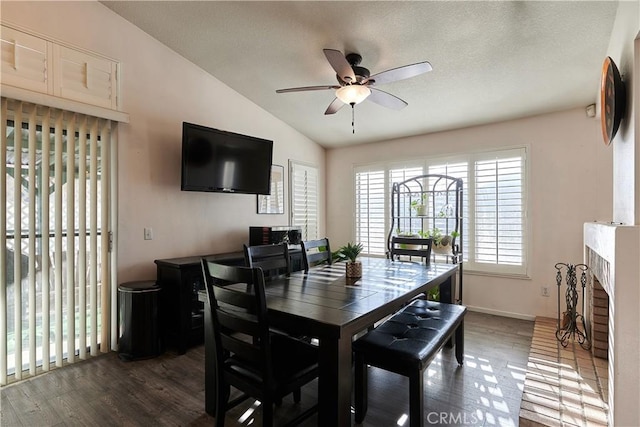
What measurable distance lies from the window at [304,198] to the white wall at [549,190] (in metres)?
2.21

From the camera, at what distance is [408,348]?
72.7 inches

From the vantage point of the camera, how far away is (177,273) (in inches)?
118

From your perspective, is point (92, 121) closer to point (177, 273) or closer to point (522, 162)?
point (177, 273)

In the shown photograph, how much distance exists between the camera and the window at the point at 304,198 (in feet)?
16.3

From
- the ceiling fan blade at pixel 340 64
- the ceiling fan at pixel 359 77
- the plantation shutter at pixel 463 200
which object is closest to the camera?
the ceiling fan blade at pixel 340 64

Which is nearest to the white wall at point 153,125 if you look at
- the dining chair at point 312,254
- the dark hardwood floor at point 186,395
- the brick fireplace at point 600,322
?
the dark hardwood floor at point 186,395

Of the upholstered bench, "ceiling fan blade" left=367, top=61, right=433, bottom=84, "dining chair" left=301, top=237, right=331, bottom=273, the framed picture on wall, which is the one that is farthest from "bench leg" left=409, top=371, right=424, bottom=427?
the framed picture on wall

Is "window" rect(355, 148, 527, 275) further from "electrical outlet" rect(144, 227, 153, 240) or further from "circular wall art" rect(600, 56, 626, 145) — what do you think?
"electrical outlet" rect(144, 227, 153, 240)

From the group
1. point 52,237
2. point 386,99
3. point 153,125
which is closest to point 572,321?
point 386,99

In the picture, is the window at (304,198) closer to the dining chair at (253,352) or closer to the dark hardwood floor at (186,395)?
the dark hardwood floor at (186,395)

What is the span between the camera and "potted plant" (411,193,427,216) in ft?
14.2

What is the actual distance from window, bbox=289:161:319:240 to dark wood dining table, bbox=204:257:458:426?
2387 millimetres

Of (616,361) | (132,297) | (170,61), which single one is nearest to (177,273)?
(132,297)

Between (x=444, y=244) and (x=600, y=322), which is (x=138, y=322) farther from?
(x=600, y=322)
